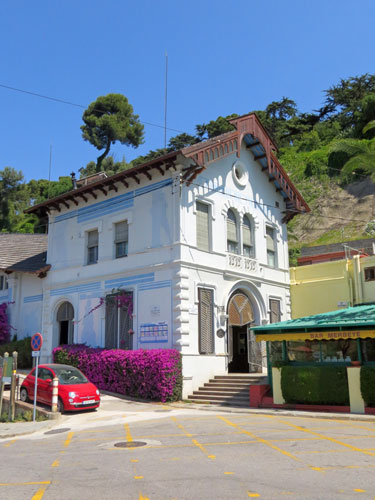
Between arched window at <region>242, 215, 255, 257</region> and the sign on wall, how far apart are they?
6131mm

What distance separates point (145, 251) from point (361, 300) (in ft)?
36.8

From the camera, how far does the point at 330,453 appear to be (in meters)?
9.12

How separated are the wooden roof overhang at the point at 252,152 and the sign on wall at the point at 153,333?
608 centimetres

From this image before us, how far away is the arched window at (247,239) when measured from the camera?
23.7 meters

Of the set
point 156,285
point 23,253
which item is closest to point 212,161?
point 156,285

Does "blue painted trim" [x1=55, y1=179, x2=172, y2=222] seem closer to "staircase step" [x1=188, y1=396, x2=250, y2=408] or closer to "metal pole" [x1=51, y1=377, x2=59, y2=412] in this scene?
"staircase step" [x1=188, y1=396, x2=250, y2=408]

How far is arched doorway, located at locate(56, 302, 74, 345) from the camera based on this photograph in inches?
945

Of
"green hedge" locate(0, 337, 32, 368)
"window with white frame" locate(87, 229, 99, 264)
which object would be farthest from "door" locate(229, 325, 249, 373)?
"green hedge" locate(0, 337, 32, 368)

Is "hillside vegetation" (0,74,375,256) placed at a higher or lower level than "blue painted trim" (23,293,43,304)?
higher

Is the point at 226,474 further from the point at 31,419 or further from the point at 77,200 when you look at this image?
the point at 77,200

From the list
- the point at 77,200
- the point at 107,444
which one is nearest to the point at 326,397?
the point at 107,444

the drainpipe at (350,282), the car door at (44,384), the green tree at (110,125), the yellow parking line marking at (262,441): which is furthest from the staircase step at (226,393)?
the green tree at (110,125)

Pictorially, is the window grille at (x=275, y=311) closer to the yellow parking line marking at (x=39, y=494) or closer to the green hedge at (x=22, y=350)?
the green hedge at (x=22, y=350)

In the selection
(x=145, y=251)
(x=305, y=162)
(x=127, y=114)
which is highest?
(x=127, y=114)
